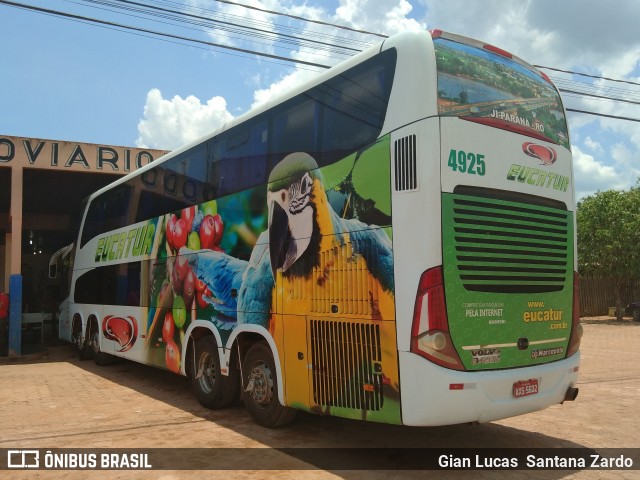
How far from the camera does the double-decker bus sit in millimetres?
5074

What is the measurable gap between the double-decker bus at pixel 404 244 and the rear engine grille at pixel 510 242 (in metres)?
0.02

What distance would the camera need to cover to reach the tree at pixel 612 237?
2506 cm

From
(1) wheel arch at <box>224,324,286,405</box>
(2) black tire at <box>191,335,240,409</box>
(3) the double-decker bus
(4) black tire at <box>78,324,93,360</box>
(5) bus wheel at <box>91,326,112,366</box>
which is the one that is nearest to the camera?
(3) the double-decker bus

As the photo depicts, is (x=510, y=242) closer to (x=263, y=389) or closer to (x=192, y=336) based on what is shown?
(x=263, y=389)

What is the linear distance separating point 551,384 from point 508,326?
0.93m

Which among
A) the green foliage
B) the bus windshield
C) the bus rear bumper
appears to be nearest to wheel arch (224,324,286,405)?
the bus rear bumper

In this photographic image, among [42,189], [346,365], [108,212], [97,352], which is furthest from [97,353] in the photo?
[346,365]

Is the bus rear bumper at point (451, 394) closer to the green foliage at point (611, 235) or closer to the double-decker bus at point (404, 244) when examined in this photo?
the double-decker bus at point (404, 244)

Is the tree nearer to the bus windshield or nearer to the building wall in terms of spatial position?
the building wall

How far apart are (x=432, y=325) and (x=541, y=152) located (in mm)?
2415

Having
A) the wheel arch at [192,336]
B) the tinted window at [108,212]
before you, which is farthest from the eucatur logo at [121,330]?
the wheel arch at [192,336]

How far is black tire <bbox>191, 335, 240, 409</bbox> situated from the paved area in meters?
0.19

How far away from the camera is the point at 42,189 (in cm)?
1981

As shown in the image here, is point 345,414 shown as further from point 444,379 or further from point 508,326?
point 508,326
